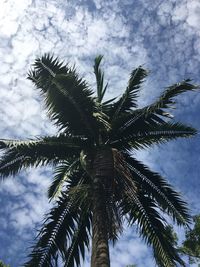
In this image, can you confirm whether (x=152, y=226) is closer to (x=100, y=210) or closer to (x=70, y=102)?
(x=100, y=210)

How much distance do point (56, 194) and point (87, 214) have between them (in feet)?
3.58

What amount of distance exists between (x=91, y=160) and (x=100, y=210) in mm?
2281

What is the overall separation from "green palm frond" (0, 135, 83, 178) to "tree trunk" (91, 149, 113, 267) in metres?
1.13

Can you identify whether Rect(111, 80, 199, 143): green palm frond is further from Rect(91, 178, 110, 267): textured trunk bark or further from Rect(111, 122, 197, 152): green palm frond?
Rect(91, 178, 110, 267): textured trunk bark

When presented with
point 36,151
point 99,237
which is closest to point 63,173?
point 36,151

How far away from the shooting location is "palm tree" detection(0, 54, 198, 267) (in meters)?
12.2

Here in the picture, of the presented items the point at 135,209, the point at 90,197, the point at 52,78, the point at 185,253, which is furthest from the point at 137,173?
the point at 185,253

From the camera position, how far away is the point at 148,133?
13438 mm

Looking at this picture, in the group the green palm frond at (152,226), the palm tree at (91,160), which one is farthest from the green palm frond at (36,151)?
the green palm frond at (152,226)

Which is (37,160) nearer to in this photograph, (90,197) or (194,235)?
(90,197)

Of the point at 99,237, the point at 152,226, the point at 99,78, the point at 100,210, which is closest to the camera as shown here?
the point at 99,237

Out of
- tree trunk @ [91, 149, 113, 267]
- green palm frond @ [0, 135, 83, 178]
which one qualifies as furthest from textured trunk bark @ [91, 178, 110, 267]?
green palm frond @ [0, 135, 83, 178]

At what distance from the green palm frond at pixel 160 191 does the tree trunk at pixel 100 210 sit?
1.75 meters

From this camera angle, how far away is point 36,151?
42.3 ft
